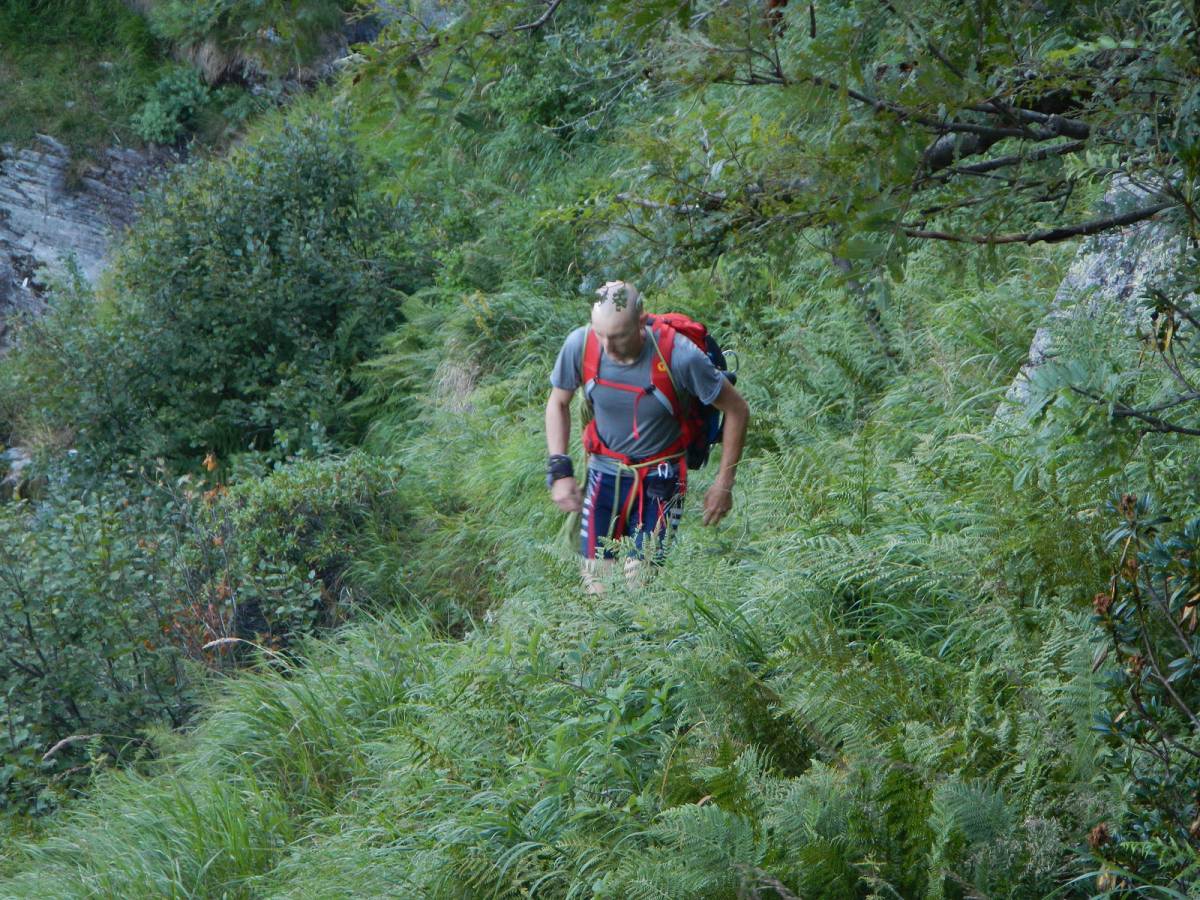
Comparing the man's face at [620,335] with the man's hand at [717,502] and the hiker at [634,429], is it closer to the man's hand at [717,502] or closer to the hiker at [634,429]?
the hiker at [634,429]

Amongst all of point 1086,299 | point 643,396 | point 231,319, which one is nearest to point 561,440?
point 643,396

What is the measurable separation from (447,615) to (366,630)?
1.09 m

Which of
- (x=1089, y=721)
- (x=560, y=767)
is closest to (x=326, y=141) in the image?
(x=560, y=767)

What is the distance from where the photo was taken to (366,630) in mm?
6859

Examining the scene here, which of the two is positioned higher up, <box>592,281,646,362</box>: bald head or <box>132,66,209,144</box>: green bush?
<box>132,66,209,144</box>: green bush

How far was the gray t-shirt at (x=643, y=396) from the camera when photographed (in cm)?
551

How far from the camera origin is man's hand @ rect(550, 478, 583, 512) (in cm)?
586

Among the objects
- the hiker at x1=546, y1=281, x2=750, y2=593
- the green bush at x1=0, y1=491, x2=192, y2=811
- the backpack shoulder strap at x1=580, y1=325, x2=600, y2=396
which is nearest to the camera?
the hiker at x1=546, y1=281, x2=750, y2=593

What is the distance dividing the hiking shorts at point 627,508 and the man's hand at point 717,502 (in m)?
0.16

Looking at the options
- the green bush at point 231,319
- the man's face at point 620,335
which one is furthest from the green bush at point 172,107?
the man's face at point 620,335

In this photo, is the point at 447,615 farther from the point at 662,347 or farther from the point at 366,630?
the point at 662,347

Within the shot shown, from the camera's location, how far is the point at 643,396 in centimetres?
559

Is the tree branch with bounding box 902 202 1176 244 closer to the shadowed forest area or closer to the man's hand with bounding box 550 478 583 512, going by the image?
the shadowed forest area

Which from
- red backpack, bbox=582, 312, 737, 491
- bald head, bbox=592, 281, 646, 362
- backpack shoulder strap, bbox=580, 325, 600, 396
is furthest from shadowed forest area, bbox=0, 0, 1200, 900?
backpack shoulder strap, bbox=580, 325, 600, 396
